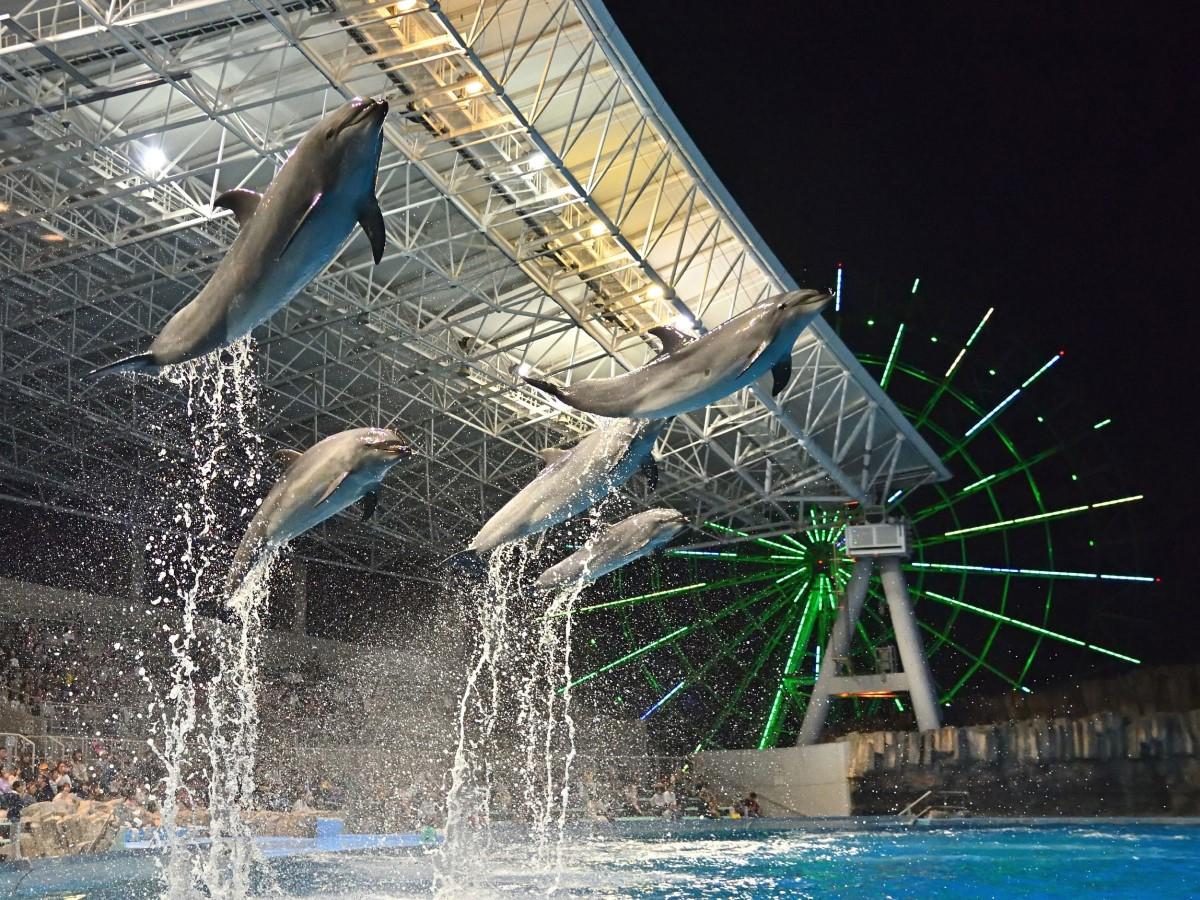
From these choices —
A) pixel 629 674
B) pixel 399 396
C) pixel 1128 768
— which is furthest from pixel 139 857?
pixel 629 674

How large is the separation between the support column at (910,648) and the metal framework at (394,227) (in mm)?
2969

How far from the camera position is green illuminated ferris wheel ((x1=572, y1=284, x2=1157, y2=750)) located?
98.1ft

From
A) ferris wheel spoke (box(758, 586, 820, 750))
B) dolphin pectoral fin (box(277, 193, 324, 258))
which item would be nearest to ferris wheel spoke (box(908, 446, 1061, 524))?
ferris wheel spoke (box(758, 586, 820, 750))

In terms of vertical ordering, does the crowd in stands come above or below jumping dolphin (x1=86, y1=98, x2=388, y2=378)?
below

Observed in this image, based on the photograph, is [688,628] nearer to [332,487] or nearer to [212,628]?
[212,628]

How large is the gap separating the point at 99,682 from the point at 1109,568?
24031 mm

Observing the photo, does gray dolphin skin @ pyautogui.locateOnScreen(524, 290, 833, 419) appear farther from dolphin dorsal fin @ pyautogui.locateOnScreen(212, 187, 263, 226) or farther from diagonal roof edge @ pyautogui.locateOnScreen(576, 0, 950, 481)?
diagonal roof edge @ pyautogui.locateOnScreen(576, 0, 950, 481)

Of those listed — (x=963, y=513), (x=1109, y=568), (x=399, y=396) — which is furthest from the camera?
(x=963, y=513)

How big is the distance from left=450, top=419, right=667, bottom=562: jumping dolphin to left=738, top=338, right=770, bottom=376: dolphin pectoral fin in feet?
4.18

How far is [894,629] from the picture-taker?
27.7 meters

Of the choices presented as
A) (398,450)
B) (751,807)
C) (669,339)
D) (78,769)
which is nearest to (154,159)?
(78,769)

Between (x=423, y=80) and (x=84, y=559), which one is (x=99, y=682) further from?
(x=423, y=80)

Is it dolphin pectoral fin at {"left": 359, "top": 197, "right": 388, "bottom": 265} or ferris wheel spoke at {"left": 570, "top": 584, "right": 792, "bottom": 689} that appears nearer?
dolphin pectoral fin at {"left": 359, "top": 197, "right": 388, "bottom": 265}

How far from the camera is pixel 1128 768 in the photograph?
1952 cm
